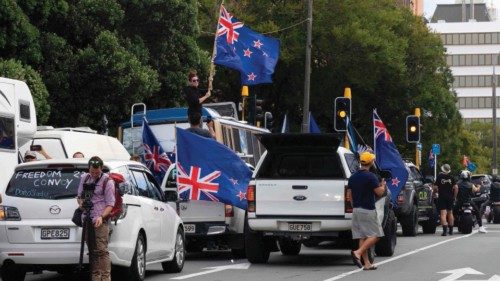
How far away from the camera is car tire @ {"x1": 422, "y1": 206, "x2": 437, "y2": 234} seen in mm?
33500

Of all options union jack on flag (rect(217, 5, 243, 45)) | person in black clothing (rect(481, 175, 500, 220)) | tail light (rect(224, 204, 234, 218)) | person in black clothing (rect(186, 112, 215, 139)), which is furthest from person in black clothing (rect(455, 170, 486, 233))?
tail light (rect(224, 204, 234, 218))

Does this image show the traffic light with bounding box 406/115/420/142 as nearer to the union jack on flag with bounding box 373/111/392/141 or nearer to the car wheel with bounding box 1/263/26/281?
the union jack on flag with bounding box 373/111/392/141

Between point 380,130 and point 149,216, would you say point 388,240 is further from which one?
point 149,216

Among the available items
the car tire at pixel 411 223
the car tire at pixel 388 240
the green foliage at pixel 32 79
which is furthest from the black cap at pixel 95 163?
the car tire at pixel 411 223

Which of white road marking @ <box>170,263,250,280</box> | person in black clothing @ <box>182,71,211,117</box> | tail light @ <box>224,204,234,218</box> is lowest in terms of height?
white road marking @ <box>170,263,250,280</box>

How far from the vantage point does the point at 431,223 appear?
111ft

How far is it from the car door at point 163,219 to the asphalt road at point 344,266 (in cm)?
43

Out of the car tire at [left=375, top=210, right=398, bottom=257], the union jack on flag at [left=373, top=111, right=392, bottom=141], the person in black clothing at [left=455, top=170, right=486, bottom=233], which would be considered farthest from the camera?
the person in black clothing at [left=455, top=170, right=486, bottom=233]

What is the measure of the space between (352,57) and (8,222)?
39777mm

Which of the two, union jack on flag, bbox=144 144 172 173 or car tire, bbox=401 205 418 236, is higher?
union jack on flag, bbox=144 144 172 173

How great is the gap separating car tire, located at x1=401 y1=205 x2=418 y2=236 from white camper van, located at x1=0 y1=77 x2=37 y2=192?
12.1 metres

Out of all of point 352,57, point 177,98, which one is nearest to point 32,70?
point 177,98

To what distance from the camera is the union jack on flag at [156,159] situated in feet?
79.4

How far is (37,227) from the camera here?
15.4 metres
